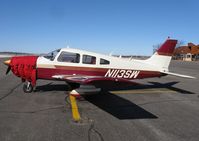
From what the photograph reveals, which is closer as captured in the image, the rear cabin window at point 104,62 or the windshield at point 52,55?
the windshield at point 52,55

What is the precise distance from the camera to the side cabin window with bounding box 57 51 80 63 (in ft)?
34.3

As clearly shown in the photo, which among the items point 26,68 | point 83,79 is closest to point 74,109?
point 83,79

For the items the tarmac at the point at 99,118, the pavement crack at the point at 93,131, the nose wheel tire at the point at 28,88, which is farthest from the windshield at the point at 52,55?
the pavement crack at the point at 93,131

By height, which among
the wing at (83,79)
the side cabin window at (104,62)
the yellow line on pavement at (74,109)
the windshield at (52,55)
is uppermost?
the windshield at (52,55)

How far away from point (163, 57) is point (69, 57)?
183 inches

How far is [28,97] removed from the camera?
9.31 m

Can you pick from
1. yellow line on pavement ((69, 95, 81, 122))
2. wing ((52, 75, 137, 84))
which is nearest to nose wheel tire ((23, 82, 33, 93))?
wing ((52, 75, 137, 84))

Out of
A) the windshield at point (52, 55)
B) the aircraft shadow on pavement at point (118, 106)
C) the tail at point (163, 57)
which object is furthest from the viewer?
the tail at point (163, 57)

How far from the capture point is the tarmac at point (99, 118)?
5305 millimetres

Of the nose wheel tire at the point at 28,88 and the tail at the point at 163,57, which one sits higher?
the tail at the point at 163,57

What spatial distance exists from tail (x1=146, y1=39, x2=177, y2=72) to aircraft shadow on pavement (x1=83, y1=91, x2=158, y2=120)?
2.99 m

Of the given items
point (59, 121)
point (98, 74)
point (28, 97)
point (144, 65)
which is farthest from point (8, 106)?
point (144, 65)

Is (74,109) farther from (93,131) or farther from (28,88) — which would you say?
(28,88)

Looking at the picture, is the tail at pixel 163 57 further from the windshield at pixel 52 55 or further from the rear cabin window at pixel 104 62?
the windshield at pixel 52 55
